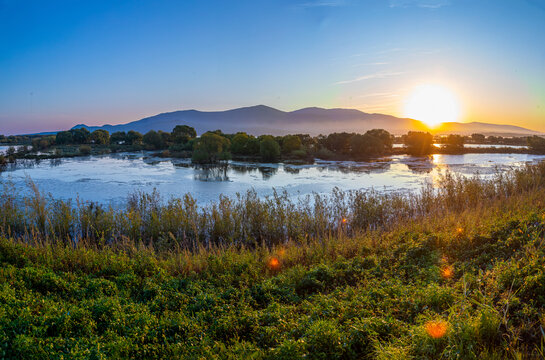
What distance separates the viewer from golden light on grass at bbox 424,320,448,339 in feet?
12.1

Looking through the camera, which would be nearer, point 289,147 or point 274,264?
point 274,264

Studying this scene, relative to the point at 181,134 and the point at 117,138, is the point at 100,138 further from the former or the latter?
the point at 181,134

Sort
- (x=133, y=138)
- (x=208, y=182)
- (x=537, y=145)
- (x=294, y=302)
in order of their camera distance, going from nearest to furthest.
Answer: (x=294, y=302) < (x=208, y=182) < (x=537, y=145) < (x=133, y=138)

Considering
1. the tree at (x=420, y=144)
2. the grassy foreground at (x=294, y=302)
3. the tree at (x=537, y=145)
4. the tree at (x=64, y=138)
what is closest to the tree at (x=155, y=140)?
the tree at (x=64, y=138)

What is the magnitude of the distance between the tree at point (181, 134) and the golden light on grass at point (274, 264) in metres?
57.0

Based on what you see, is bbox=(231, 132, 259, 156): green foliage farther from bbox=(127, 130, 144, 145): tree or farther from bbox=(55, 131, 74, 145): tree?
bbox=(55, 131, 74, 145): tree

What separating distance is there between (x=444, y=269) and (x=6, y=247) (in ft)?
34.5

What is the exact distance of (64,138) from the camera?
66438mm

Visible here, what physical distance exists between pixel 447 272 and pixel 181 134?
215 feet

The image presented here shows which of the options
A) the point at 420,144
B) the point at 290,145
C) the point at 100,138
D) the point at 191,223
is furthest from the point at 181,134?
the point at 191,223

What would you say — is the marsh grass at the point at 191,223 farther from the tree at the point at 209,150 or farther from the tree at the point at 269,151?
the tree at the point at 269,151

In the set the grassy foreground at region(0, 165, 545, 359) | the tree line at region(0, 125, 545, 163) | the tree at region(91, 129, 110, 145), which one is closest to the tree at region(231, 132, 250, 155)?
the tree line at region(0, 125, 545, 163)

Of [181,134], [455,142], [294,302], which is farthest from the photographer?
[181,134]

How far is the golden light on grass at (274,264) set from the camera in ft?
24.9
